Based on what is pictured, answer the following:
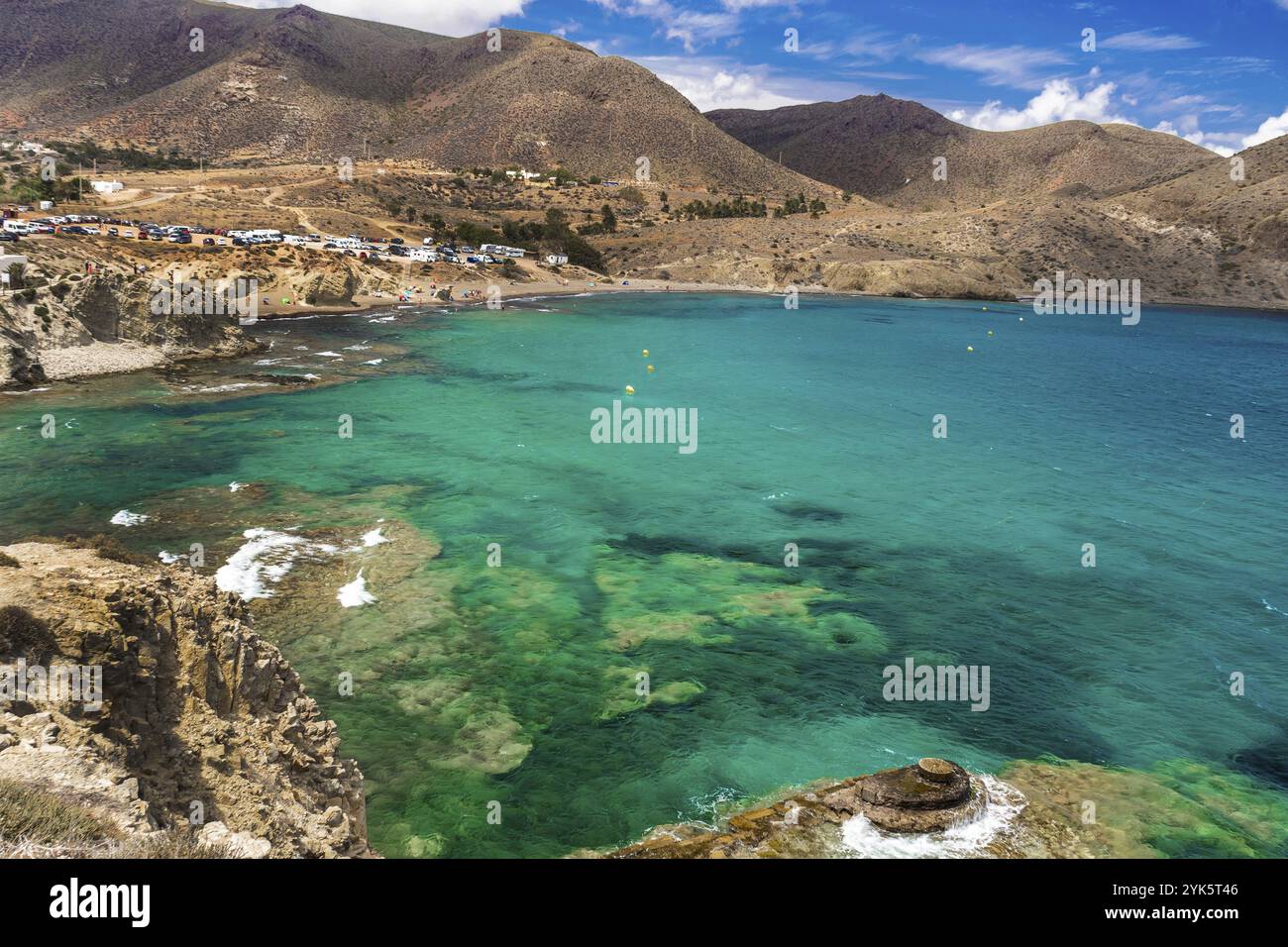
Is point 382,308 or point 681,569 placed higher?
point 382,308

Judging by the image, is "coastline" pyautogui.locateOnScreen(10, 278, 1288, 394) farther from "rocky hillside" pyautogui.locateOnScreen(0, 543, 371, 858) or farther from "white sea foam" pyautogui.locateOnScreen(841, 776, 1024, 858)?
"white sea foam" pyautogui.locateOnScreen(841, 776, 1024, 858)

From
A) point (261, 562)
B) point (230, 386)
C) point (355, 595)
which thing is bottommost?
point (355, 595)

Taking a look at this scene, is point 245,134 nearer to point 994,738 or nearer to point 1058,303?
point 1058,303

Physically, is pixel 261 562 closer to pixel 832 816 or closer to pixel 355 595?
pixel 355 595

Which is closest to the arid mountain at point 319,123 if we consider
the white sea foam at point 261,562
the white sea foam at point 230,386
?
the white sea foam at point 230,386

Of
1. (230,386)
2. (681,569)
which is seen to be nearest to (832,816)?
(681,569)

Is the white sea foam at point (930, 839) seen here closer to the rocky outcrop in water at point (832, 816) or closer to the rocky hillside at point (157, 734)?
the rocky outcrop in water at point (832, 816)
